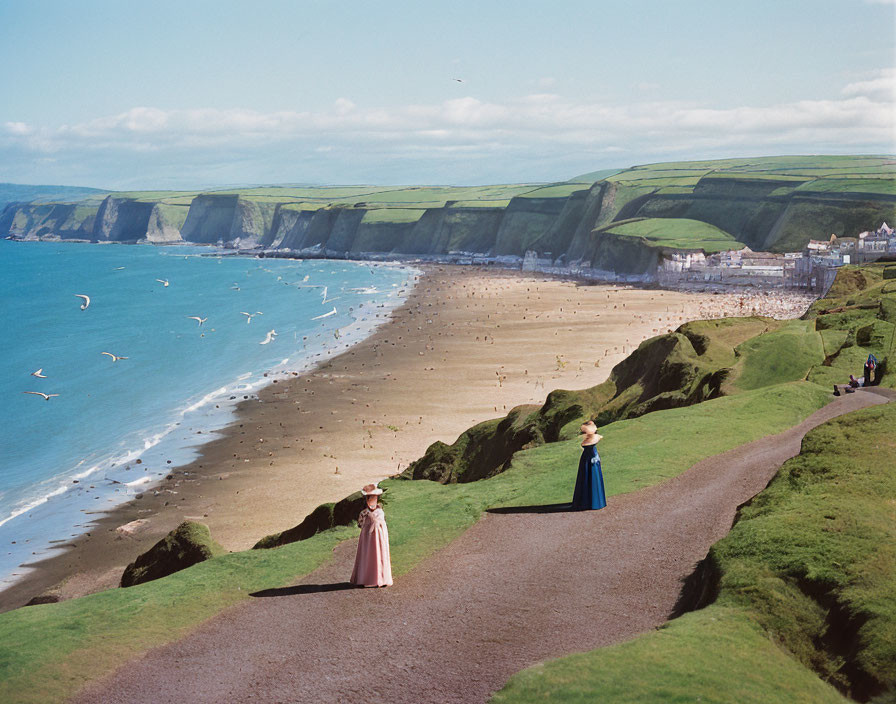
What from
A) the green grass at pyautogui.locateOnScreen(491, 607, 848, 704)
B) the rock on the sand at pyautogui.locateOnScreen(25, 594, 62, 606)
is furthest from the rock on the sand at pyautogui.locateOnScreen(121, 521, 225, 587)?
the green grass at pyautogui.locateOnScreen(491, 607, 848, 704)

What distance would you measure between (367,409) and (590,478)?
3568 cm

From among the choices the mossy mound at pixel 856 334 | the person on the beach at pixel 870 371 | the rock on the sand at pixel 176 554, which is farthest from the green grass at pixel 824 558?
the rock on the sand at pixel 176 554

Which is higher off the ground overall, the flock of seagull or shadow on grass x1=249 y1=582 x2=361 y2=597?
shadow on grass x1=249 y1=582 x2=361 y2=597

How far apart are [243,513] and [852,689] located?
92.5ft

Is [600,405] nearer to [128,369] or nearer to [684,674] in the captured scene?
[684,674]

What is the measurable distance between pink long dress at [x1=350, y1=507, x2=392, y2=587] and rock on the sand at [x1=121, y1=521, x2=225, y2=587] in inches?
247

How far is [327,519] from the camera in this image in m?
22.5

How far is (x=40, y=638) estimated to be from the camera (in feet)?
48.1

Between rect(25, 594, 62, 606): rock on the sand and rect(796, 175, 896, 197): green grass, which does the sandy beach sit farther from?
rect(796, 175, 896, 197): green grass

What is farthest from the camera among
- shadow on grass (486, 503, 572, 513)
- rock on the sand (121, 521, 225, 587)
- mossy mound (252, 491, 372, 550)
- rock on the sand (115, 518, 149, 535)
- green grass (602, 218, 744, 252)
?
green grass (602, 218, 744, 252)

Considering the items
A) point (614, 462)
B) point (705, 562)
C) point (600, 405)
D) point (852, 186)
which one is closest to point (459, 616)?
point (705, 562)

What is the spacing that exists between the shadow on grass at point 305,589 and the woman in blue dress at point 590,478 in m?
5.50

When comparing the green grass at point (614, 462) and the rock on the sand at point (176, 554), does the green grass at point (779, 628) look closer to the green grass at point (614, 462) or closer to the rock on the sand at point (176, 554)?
the green grass at point (614, 462)

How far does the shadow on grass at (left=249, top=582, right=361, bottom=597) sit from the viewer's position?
1617cm
